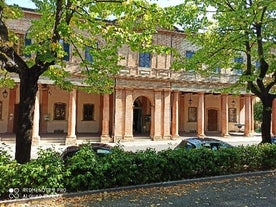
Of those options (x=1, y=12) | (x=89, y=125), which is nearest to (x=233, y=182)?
(x=1, y=12)

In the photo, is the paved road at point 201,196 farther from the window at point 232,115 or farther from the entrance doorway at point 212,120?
the window at point 232,115

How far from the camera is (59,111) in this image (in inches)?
1114

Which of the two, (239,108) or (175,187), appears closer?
(175,187)

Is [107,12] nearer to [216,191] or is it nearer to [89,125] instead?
[216,191]

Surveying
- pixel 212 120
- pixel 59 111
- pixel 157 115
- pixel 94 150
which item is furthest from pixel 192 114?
pixel 94 150

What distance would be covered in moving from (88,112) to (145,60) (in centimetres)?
783

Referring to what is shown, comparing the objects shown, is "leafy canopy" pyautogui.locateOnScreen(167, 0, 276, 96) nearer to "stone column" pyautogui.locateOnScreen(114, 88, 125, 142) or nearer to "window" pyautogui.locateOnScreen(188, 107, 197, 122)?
"stone column" pyautogui.locateOnScreen(114, 88, 125, 142)

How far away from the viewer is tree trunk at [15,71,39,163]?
9346mm

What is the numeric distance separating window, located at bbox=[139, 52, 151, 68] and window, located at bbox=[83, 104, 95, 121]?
22.6ft

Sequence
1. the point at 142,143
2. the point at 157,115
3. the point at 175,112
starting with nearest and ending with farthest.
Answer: the point at 142,143
the point at 157,115
the point at 175,112

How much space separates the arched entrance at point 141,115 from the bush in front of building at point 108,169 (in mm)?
19033

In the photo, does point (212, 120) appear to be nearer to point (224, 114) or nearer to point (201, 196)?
point (224, 114)

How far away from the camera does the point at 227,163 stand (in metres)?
11.5

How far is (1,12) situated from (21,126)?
141 inches
